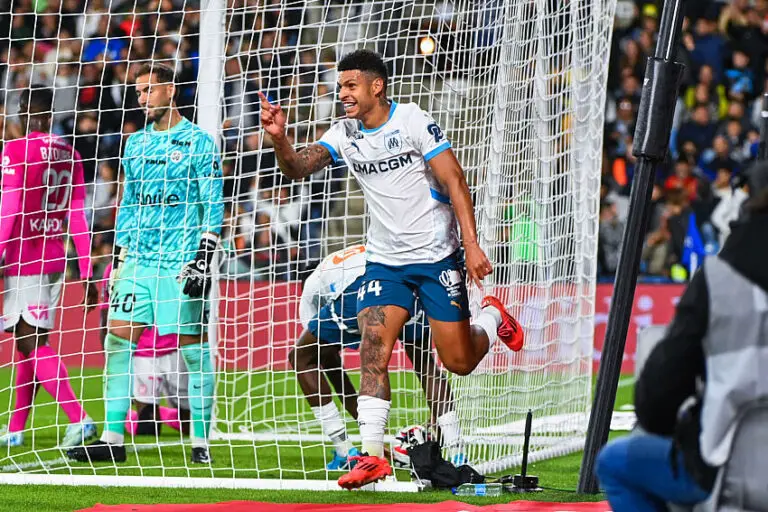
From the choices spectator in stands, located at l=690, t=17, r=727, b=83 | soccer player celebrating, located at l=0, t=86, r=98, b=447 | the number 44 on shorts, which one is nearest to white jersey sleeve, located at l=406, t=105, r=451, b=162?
the number 44 on shorts

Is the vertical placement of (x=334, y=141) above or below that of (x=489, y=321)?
above

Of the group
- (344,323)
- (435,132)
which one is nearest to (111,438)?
(344,323)

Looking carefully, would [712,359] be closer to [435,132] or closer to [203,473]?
[435,132]

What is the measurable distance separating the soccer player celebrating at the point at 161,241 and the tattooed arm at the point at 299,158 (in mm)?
1152

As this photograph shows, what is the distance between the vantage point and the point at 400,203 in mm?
6539

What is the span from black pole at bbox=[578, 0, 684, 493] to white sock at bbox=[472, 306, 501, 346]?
2.83 ft

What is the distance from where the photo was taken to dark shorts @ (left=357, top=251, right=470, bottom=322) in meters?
6.45

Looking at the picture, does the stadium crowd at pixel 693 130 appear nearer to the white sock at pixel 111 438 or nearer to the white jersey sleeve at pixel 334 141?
the white sock at pixel 111 438

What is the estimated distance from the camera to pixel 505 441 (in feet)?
26.4

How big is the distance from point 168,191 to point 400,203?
178 centimetres

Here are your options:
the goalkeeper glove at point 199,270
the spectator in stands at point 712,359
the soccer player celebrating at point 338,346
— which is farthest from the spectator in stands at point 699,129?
the spectator in stands at point 712,359

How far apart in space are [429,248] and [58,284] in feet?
9.36

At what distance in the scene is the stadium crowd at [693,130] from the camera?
16.0 meters

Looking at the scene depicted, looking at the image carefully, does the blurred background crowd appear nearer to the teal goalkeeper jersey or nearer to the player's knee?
the teal goalkeeper jersey
